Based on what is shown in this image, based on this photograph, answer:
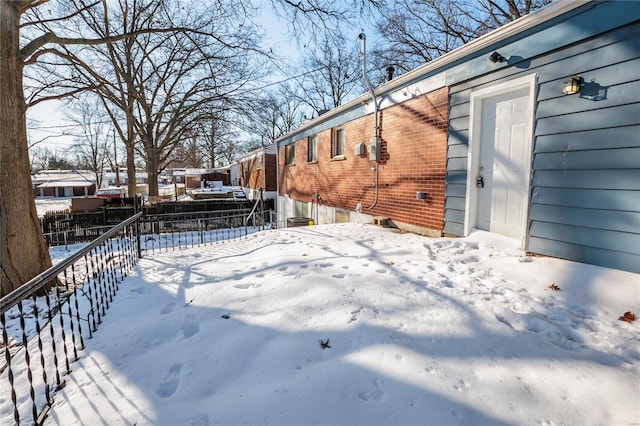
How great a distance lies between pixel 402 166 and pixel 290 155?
8978 millimetres

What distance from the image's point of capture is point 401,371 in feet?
6.55

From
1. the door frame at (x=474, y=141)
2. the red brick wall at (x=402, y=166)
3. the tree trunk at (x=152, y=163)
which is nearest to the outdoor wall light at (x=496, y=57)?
the door frame at (x=474, y=141)

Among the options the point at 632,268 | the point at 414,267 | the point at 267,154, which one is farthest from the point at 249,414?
the point at 267,154

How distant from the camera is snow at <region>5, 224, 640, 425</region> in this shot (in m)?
1.76

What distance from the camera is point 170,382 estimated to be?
6.88 ft

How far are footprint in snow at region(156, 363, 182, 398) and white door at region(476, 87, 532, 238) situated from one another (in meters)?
4.27

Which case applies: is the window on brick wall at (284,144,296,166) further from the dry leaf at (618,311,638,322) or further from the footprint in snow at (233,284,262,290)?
the dry leaf at (618,311,638,322)

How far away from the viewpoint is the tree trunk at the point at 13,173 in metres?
4.80

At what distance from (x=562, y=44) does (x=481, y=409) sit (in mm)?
4037

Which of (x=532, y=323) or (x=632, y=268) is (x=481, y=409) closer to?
(x=532, y=323)

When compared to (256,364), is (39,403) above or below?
below

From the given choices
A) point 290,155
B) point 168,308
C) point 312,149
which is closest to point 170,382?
point 168,308

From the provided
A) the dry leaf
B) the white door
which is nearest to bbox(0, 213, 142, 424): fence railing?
the dry leaf

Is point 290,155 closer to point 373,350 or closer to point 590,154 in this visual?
point 590,154
